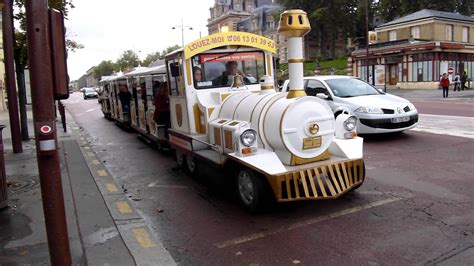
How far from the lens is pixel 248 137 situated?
5.53 metres

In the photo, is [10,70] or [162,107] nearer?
[162,107]

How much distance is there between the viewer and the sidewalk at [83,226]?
4402mm

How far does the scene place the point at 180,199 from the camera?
6.61 metres

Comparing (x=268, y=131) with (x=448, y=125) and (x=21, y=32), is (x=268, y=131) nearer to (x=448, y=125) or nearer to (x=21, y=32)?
(x=448, y=125)

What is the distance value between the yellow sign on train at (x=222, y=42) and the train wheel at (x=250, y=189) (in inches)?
96.2

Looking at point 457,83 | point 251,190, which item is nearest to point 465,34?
point 457,83

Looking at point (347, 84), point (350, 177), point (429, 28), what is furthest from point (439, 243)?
point (429, 28)

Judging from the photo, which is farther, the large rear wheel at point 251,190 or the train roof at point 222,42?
the train roof at point 222,42

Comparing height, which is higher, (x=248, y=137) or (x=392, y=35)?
(x=392, y=35)

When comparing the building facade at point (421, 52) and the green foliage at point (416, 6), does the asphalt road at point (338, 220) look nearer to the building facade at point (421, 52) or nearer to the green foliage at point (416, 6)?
the building facade at point (421, 52)

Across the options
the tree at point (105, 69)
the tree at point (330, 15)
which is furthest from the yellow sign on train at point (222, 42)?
the tree at point (105, 69)

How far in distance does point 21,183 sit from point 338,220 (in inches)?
213

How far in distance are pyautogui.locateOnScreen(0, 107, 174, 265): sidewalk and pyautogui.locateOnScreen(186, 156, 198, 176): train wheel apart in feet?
4.49

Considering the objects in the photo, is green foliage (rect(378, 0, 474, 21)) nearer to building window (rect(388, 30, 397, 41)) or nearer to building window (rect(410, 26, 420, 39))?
building window (rect(388, 30, 397, 41))
